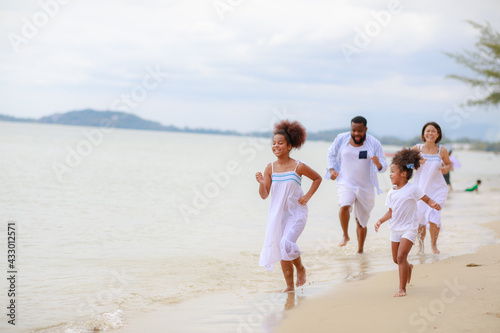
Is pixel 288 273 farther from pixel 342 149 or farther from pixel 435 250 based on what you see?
pixel 435 250

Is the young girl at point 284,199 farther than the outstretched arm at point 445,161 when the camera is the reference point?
No

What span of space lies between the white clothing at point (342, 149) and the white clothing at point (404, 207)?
2547mm

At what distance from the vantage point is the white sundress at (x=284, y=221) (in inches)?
249

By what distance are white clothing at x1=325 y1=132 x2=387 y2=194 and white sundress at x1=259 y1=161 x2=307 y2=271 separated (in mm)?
2720

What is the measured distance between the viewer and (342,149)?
29.7 ft

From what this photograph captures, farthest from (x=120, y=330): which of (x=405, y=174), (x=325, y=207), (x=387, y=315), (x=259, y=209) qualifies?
(x=325, y=207)

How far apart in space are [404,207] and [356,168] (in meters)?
2.96

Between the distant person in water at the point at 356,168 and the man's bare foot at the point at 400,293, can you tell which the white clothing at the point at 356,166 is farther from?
the man's bare foot at the point at 400,293

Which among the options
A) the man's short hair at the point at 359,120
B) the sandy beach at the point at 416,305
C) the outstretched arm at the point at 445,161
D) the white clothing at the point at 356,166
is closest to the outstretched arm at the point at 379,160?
the white clothing at the point at 356,166

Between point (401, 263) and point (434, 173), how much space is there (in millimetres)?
3274

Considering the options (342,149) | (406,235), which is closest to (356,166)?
(342,149)

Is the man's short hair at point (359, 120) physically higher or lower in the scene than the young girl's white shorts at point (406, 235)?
higher

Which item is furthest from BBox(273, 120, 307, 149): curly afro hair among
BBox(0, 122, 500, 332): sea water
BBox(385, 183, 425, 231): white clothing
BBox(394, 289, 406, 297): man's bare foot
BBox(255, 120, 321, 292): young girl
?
BBox(394, 289, 406, 297): man's bare foot

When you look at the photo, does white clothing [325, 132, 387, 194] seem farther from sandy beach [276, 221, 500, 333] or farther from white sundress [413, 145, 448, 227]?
sandy beach [276, 221, 500, 333]
